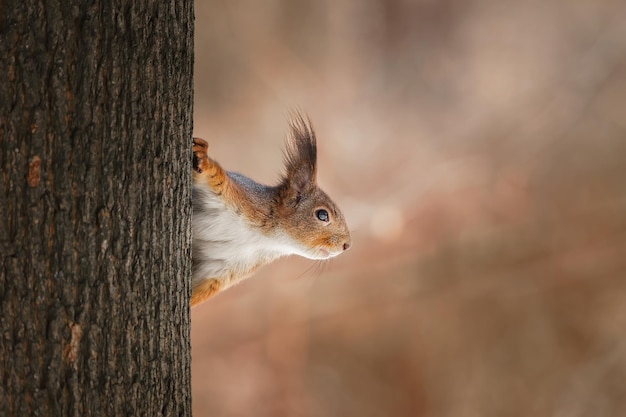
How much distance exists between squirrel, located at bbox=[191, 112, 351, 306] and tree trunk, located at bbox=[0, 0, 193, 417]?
1.94ft

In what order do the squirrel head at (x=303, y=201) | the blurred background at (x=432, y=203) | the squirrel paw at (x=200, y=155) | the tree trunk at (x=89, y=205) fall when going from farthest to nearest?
1. the blurred background at (x=432, y=203)
2. the squirrel head at (x=303, y=201)
3. the squirrel paw at (x=200, y=155)
4. the tree trunk at (x=89, y=205)

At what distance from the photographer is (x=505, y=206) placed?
537 cm

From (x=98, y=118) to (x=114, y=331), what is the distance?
1.15ft

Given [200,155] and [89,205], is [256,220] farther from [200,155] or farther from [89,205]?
[89,205]

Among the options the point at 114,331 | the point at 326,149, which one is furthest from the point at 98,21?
the point at 326,149

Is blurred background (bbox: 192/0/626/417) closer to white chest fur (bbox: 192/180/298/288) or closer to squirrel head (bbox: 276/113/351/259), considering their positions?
squirrel head (bbox: 276/113/351/259)

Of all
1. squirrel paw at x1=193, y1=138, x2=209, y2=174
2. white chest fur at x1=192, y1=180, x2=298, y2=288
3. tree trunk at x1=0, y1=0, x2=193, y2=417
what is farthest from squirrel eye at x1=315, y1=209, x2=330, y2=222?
tree trunk at x1=0, y1=0, x2=193, y2=417

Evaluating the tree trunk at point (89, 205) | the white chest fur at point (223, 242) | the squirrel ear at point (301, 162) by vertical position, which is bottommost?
the tree trunk at point (89, 205)

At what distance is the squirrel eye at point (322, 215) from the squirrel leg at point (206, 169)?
0.47 meters

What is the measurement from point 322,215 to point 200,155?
67 cm

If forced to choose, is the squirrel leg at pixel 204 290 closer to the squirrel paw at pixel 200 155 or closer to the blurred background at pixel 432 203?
the squirrel paw at pixel 200 155

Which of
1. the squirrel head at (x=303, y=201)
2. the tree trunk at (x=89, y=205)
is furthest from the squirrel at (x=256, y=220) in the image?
the tree trunk at (x=89, y=205)

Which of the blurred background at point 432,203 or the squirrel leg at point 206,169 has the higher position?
the blurred background at point 432,203

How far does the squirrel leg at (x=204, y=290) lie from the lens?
7.23 ft
